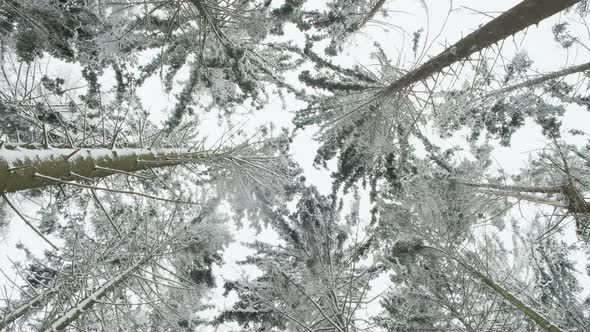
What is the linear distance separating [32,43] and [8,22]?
2.02 ft

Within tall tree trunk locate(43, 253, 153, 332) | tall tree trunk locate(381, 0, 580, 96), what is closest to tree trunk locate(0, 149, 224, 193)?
tall tree trunk locate(43, 253, 153, 332)

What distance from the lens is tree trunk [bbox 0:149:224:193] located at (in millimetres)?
2627

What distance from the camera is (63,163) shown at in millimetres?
3104

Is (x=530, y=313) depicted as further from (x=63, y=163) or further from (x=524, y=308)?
(x=63, y=163)

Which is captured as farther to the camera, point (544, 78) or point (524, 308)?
point (524, 308)

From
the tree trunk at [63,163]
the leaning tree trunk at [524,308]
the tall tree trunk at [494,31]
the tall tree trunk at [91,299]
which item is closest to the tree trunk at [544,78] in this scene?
the tall tree trunk at [494,31]

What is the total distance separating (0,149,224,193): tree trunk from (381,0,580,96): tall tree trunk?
3.02 meters

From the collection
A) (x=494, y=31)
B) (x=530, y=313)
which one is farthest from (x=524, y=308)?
(x=494, y=31)

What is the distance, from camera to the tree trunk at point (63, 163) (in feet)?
8.62

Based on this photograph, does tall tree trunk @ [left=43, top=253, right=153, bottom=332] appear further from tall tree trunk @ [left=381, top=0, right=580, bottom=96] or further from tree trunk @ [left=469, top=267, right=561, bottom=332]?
tree trunk @ [left=469, top=267, right=561, bottom=332]

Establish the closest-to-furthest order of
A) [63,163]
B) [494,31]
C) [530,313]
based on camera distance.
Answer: [63,163], [494,31], [530,313]

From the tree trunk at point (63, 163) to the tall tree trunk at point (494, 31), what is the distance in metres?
3.02

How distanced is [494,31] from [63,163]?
3724 mm

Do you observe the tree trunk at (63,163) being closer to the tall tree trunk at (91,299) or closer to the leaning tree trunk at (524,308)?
the tall tree trunk at (91,299)
